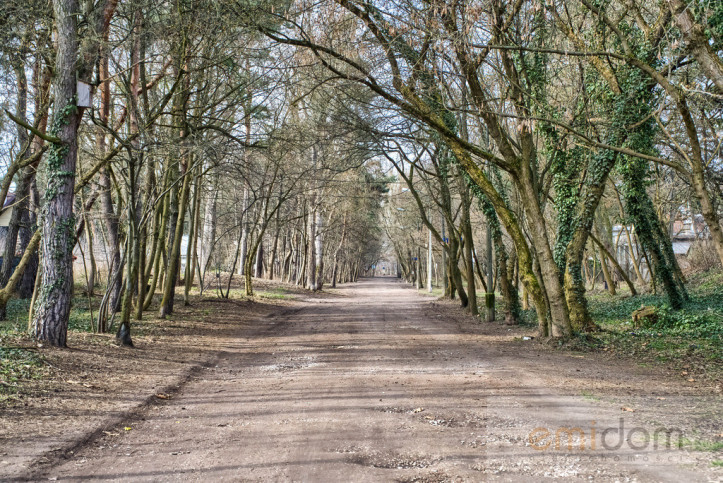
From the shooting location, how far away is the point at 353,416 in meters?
5.83

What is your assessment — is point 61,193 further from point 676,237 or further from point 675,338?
point 676,237

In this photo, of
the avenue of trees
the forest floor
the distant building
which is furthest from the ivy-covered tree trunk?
the distant building

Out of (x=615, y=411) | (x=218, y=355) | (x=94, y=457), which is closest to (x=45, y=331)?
(x=218, y=355)

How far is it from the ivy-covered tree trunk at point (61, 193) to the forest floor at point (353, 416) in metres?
0.70

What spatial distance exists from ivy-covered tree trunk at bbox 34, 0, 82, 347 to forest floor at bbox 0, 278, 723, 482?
70 cm

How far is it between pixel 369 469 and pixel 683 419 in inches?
132

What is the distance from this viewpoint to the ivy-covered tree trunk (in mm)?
9281

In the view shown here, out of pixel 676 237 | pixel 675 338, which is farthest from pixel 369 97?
pixel 676 237

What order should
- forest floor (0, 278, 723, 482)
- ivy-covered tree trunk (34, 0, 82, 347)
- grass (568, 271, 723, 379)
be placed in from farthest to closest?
1. grass (568, 271, 723, 379)
2. ivy-covered tree trunk (34, 0, 82, 347)
3. forest floor (0, 278, 723, 482)

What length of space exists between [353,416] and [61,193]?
663 cm

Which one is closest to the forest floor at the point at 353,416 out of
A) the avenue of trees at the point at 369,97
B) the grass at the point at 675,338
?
the grass at the point at 675,338

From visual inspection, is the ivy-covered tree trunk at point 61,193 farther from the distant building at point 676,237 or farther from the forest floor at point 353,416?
the distant building at point 676,237

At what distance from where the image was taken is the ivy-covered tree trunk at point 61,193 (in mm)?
9281

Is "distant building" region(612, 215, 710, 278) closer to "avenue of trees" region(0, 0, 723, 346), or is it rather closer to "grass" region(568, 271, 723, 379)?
"grass" region(568, 271, 723, 379)
